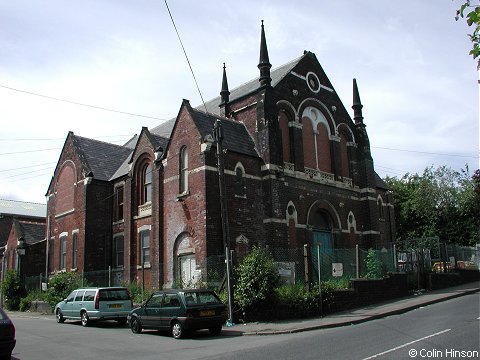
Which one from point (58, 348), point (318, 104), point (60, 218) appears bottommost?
point (58, 348)

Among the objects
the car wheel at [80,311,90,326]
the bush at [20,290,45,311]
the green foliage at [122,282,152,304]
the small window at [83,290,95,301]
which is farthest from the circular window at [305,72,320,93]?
the bush at [20,290,45,311]

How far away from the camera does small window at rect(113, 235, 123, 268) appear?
3150cm

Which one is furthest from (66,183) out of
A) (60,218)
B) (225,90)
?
(225,90)

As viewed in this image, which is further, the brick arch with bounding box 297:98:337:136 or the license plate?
the brick arch with bounding box 297:98:337:136

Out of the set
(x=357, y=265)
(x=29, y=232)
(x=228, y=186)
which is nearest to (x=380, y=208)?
(x=357, y=265)

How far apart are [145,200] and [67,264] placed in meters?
8.15

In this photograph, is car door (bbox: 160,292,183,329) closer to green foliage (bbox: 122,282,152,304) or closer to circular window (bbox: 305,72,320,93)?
green foliage (bbox: 122,282,152,304)

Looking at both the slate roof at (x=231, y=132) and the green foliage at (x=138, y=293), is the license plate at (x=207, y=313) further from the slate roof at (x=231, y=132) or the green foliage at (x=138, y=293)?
the slate roof at (x=231, y=132)

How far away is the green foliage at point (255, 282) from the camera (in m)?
18.4

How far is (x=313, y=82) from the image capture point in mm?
31156

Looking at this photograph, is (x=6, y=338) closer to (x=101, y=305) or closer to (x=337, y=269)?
(x=101, y=305)

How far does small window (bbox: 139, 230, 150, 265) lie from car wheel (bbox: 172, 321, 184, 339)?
505 inches

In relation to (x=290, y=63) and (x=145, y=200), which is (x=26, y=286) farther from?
(x=290, y=63)

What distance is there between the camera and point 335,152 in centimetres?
3127
